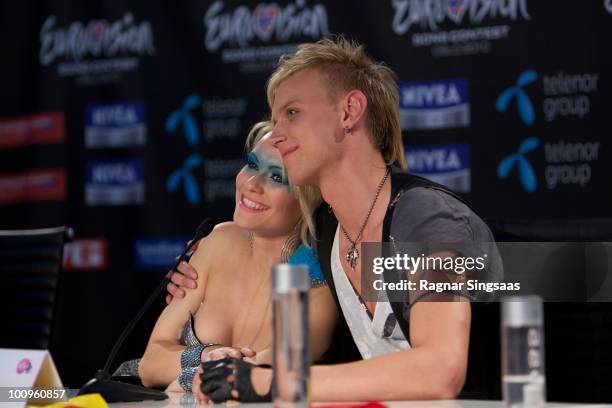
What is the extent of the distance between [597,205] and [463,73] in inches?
33.0

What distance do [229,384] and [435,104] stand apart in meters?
2.71

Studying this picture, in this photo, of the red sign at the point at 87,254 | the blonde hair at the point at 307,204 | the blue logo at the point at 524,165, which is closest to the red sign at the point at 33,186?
the red sign at the point at 87,254

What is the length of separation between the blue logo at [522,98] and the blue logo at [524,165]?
0.09 m

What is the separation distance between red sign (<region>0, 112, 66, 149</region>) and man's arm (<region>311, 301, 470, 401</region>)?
11.6ft

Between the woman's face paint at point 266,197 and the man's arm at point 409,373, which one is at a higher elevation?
the woman's face paint at point 266,197

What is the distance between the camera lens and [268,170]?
264 cm

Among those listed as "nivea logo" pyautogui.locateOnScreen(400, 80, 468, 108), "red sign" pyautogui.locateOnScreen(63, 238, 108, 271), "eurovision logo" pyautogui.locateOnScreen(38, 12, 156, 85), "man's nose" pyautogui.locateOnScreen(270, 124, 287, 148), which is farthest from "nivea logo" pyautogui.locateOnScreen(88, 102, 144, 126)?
"man's nose" pyautogui.locateOnScreen(270, 124, 287, 148)

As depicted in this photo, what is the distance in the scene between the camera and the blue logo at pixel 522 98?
13.9ft

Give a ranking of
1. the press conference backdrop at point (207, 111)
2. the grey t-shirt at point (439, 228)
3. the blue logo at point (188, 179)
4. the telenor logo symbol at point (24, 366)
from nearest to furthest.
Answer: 1. the telenor logo symbol at point (24, 366)
2. the grey t-shirt at point (439, 228)
3. the press conference backdrop at point (207, 111)
4. the blue logo at point (188, 179)

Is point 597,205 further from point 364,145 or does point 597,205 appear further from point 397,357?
point 397,357

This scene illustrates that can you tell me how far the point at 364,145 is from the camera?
2.49 metres

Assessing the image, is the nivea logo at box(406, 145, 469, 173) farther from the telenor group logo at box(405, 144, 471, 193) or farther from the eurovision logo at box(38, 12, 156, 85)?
the eurovision logo at box(38, 12, 156, 85)

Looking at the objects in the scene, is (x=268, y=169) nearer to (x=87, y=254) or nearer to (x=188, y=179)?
(x=188, y=179)

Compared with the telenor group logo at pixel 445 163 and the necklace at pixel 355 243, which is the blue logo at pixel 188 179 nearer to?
the telenor group logo at pixel 445 163
